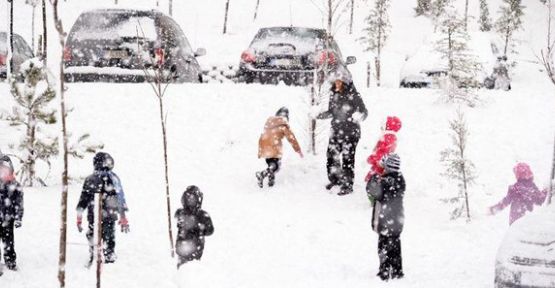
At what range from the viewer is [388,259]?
7.74 m

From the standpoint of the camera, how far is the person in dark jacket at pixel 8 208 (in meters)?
7.90

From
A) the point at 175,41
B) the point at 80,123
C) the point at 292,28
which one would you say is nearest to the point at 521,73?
the point at 292,28

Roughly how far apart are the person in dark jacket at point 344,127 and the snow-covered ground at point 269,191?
0.38 metres

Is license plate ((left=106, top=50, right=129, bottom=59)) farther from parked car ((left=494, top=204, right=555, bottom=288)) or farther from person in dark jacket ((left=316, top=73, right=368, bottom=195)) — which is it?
parked car ((left=494, top=204, right=555, bottom=288))

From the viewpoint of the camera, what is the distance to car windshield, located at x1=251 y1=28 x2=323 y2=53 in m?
13.8

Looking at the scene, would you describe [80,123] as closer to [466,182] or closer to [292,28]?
[292,28]

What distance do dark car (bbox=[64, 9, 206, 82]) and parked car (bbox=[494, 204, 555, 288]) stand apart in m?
7.99

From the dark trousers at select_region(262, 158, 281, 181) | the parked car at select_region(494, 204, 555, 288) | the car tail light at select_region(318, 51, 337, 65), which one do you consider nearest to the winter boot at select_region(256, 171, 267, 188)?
the dark trousers at select_region(262, 158, 281, 181)

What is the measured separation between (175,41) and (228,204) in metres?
4.35

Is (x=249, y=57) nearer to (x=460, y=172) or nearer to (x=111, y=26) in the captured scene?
(x=111, y=26)

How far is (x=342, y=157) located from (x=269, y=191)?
4.14ft

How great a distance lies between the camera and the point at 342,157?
10758 millimetres

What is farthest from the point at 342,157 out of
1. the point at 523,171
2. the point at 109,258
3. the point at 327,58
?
the point at 109,258

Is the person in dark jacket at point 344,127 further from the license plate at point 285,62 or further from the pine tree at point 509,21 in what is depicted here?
the pine tree at point 509,21
